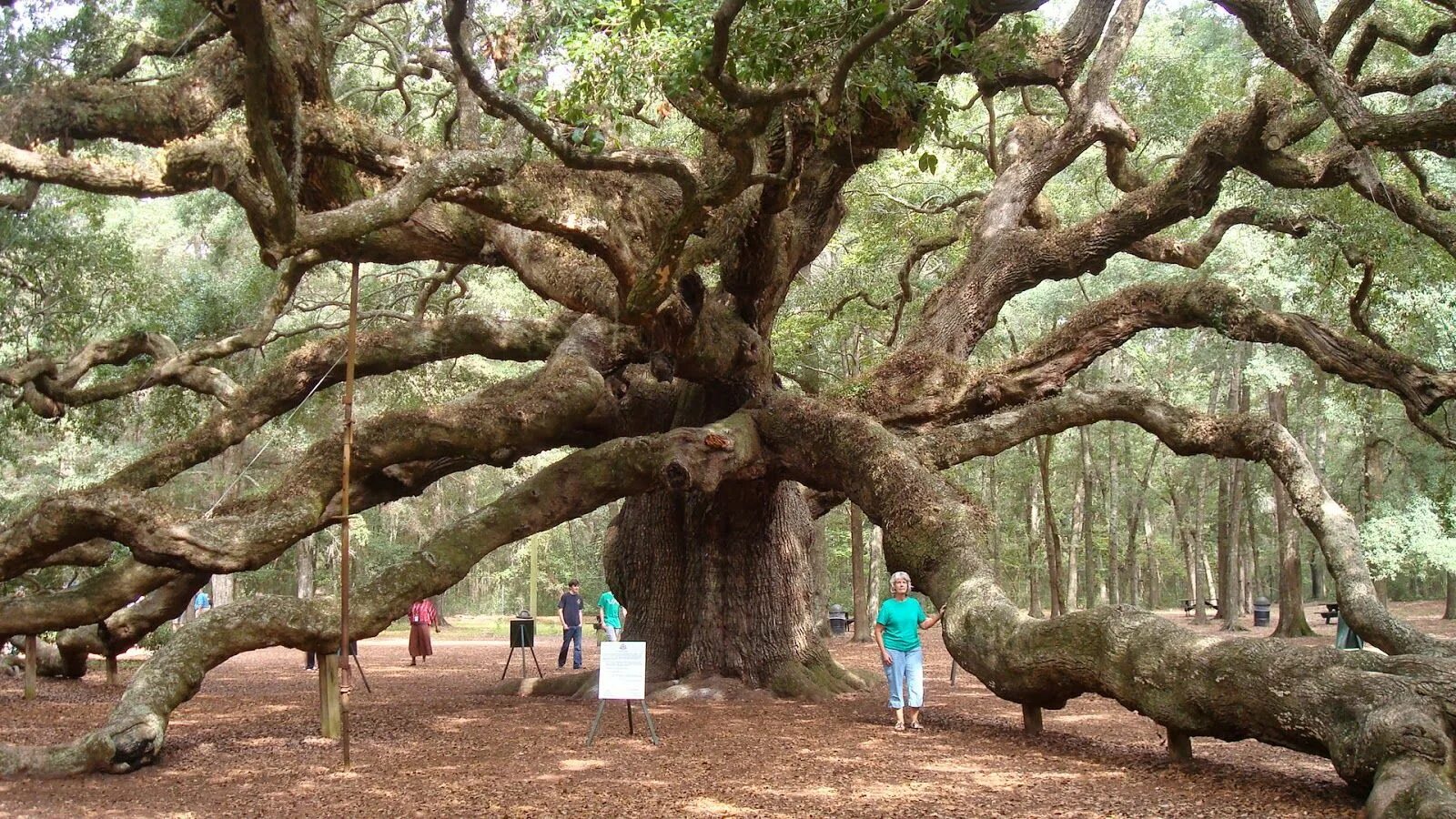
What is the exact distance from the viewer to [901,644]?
8.31m

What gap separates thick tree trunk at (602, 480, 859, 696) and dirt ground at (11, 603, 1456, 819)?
51 cm

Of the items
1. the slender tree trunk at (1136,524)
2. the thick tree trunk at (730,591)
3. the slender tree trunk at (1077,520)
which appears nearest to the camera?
the thick tree trunk at (730,591)

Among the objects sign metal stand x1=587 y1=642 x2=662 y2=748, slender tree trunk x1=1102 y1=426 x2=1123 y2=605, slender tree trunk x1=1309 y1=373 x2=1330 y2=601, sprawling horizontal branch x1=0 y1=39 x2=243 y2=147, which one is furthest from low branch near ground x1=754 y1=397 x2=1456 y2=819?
slender tree trunk x1=1102 y1=426 x2=1123 y2=605

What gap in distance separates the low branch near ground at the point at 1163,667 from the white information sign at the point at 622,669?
2.28 metres

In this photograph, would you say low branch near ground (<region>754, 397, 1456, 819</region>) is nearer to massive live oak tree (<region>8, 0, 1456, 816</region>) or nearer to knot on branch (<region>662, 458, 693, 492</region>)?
massive live oak tree (<region>8, 0, 1456, 816</region>)

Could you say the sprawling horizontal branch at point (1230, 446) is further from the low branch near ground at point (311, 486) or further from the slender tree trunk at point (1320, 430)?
the slender tree trunk at point (1320, 430)

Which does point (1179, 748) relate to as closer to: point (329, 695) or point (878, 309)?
point (329, 695)

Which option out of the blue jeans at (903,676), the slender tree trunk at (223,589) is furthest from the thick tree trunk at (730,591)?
the slender tree trunk at (223,589)

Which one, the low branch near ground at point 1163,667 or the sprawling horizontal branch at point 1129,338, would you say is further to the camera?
the sprawling horizontal branch at point 1129,338

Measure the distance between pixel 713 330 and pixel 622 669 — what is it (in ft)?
11.3

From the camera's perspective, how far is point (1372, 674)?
5246mm

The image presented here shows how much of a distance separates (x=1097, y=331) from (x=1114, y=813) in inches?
255

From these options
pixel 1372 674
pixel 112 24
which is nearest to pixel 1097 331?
pixel 1372 674

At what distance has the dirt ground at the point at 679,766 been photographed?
18.2ft
